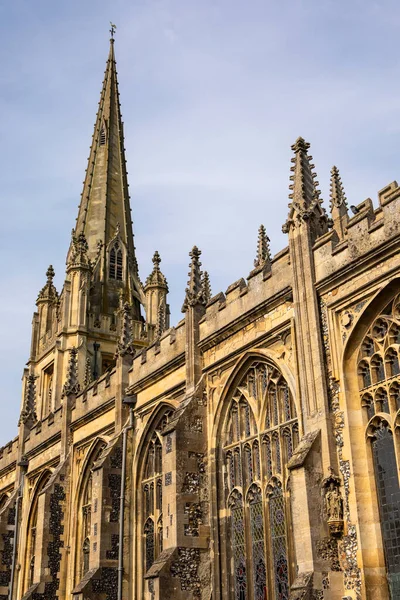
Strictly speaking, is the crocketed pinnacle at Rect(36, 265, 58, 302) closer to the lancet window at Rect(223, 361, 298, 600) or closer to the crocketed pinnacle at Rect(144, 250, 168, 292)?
the crocketed pinnacle at Rect(144, 250, 168, 292)

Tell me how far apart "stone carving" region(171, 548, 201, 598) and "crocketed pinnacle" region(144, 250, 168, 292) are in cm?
2723

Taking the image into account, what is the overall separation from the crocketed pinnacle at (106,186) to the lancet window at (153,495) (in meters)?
24.4

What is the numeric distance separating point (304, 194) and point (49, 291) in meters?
30.8

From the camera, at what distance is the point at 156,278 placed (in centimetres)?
4409

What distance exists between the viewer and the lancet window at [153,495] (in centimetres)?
2020

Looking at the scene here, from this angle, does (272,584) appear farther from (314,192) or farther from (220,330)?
(314,192)

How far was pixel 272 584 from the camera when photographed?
15.7m

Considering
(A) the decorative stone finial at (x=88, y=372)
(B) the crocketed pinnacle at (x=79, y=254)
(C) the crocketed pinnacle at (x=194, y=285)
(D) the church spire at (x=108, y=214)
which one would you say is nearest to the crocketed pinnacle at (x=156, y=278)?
(D) the church spire at (x=108, y=214)

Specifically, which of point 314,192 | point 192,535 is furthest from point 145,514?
point 314,192

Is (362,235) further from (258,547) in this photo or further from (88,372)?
(88,372)

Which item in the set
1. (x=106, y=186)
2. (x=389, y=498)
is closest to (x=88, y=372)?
(x=106, y=186)

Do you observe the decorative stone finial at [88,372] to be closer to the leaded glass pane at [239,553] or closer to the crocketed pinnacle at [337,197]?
the crocketed pinnacle at [337,197]

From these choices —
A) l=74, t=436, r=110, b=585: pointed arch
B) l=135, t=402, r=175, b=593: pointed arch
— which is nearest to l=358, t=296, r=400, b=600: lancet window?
l=135, t=402, r=175, b=593: pointed arch

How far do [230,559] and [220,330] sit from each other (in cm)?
517
